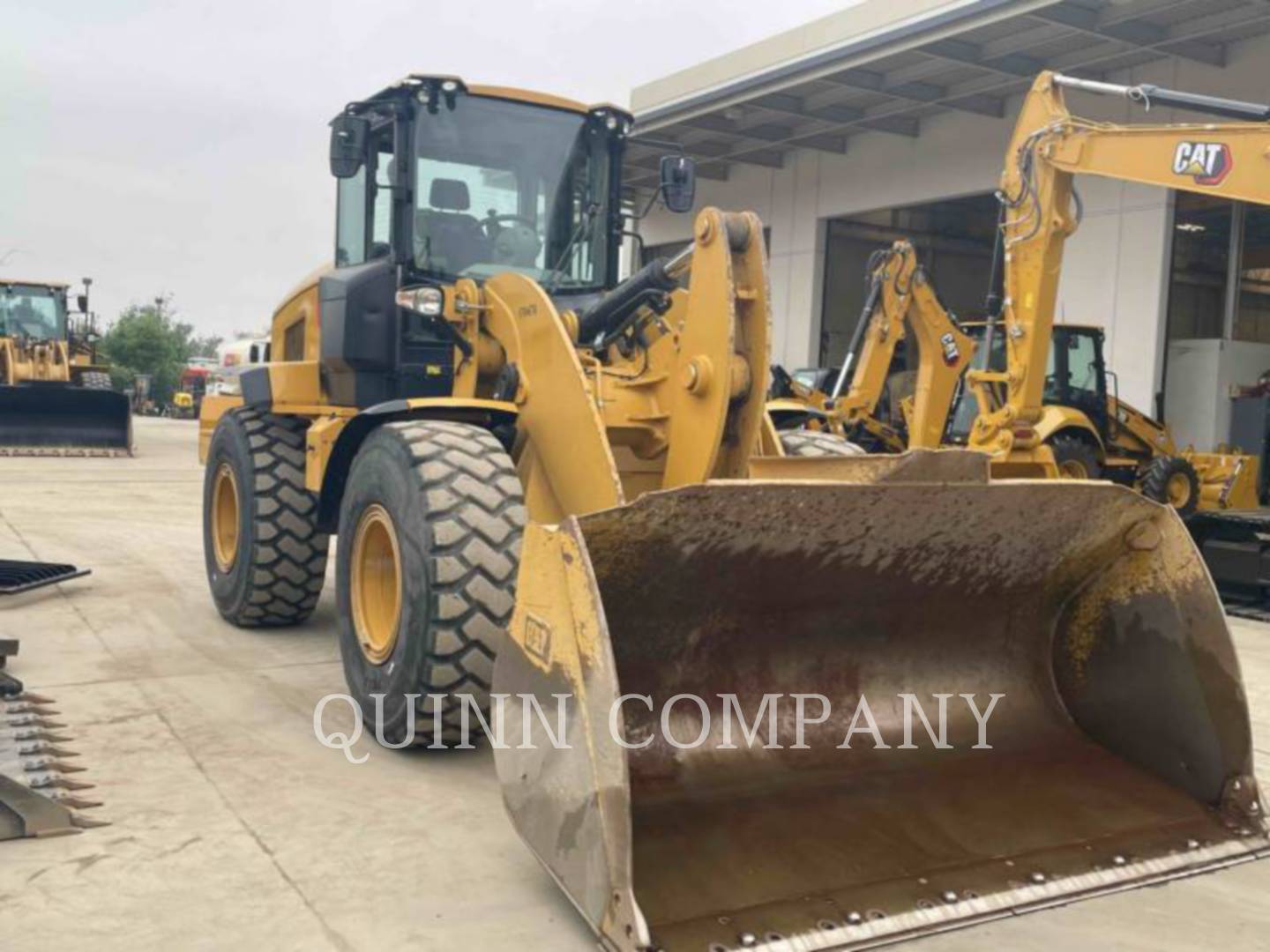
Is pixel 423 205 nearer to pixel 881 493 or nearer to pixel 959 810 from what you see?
pixel 881 493

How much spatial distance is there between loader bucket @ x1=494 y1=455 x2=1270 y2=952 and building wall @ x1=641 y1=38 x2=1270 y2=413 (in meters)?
11.0

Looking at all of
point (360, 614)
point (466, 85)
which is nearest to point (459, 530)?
point (360, 614)

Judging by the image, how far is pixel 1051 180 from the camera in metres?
8.74

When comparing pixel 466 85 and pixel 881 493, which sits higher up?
pixel 466 85

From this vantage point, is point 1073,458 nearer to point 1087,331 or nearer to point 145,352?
point 1087,331

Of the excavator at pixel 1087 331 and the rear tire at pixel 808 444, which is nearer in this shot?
the rear tire at pixel 808 444

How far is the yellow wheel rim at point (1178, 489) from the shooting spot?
9.86 meters

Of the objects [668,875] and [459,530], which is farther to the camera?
[459,530]

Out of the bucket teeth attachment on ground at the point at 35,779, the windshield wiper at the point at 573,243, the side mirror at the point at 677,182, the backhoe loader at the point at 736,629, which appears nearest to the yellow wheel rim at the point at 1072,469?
the side mirror at the point at 677,182

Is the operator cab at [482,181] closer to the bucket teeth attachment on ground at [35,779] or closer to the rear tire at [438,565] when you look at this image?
the rear tire at [438,565]

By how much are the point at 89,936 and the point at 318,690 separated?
2318mm

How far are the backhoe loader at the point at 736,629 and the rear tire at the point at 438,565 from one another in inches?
0.4

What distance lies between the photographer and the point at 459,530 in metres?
3.87

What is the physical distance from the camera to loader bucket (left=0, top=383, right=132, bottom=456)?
60.8 feet
